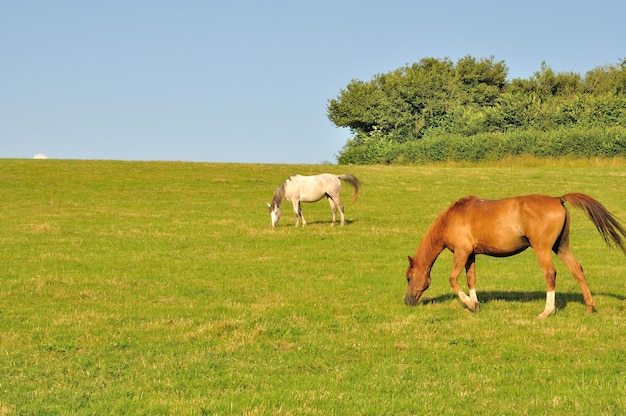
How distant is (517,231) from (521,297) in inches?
110

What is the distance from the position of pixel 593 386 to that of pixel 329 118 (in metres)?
90.6

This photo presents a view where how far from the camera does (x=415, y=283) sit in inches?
529

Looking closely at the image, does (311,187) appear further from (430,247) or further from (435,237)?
(435,237)

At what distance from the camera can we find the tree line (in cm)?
5738

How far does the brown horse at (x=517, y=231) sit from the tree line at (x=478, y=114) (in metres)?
45.5

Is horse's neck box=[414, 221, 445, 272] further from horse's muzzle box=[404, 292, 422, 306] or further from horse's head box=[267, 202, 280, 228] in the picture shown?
horse's head box=[267, 202, 280, 228]

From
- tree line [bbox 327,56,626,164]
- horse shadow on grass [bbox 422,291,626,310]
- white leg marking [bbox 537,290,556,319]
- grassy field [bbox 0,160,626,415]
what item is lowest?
horse shadow on grass [bbox 422,291,626,310]

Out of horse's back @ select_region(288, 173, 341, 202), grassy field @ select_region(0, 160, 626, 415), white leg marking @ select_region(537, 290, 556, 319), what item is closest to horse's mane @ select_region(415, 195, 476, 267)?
grassy field @ select_region(0, 160, 626, 415)

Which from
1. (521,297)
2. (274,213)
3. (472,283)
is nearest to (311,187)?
(274,213)

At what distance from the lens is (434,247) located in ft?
43.5

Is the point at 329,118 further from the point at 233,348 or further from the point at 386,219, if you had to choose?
the point at 233,348

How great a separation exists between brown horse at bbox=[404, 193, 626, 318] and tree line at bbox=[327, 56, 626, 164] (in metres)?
45.5

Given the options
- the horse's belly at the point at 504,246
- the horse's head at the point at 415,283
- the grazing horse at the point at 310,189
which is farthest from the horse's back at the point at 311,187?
the horse's belly at the point at 504,246

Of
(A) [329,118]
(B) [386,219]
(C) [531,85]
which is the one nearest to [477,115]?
(C) [531,85]
